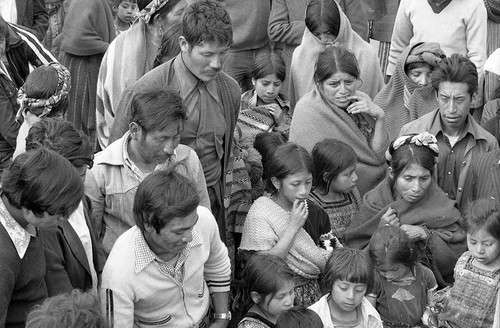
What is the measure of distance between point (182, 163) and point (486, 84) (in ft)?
9.03

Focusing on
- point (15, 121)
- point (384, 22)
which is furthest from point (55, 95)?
point (384, 22)

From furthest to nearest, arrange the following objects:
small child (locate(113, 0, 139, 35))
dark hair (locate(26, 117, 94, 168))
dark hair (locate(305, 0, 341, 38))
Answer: small child (locate(113, 0, 139, 35)) < dark hair (locate(305, 0, 341, 38)) < dark hair (locate(26, 117, 94, 168))

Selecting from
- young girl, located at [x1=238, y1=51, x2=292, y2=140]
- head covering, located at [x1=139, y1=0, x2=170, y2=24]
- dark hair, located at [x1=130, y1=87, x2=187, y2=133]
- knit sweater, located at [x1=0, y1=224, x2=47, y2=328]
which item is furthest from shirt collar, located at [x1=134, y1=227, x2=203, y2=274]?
young girl, located at [x1=238, y1=51, x2=292, y2=140]

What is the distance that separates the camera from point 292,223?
4684 millimetres

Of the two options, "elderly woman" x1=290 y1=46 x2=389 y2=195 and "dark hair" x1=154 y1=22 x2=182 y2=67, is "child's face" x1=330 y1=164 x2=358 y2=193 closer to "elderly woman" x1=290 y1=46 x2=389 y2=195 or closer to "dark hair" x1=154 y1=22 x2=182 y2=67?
"elderly woman" x1=290 y1=46 x2=389 y2=195

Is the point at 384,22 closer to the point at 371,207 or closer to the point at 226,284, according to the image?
the point at 371,207

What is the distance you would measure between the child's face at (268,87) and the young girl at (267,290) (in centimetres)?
213

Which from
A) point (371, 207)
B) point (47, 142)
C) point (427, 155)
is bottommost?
point (371, 207)

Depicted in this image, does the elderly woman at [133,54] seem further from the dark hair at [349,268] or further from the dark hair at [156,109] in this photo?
the dark hair at [349,268]

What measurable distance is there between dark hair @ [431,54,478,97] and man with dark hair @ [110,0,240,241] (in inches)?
48.6

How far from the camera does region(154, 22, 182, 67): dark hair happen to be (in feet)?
17.0

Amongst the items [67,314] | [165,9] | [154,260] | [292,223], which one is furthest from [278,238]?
[67,314]

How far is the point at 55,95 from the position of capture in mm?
4875

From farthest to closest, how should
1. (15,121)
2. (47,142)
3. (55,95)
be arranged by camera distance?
1. (15,121)
2. (55,95)
3. (47,142)
